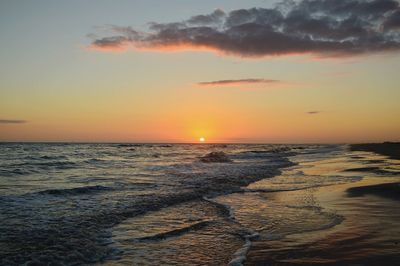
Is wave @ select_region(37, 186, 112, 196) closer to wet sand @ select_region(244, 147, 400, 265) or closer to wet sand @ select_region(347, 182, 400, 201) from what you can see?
wet sand @ select_region(244, 147, 400, 265)

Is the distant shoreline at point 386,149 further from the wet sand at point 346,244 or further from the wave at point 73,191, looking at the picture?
the wave at point 73,191

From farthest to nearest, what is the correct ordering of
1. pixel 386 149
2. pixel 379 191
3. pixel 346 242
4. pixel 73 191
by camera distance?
pixel 386 149 → pixel 73 191 → pixel 379 191 → pixel 346 242

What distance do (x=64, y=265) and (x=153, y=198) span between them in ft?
24.3

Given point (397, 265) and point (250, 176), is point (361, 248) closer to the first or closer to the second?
point (397, 265)

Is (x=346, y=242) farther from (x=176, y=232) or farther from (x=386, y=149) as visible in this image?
(x=386, y=149)

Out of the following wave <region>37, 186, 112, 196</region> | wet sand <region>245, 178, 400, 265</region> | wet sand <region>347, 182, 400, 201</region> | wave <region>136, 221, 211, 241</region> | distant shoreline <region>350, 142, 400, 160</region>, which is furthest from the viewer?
distant shoreline <region>350, 142, 400, 160</region>

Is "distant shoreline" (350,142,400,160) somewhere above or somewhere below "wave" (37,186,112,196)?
above

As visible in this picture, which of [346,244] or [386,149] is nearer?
[346,244]

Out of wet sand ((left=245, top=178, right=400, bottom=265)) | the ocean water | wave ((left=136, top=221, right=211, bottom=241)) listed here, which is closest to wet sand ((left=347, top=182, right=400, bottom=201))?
the ocean water

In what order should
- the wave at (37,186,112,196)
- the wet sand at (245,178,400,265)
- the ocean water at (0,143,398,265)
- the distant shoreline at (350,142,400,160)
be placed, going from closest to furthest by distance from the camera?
1. the wet sand at (245,178,400,265)
2. the ocean water at (0,143,398,265)
3. the wave at (37,186,112,196)
4. the distant shoreline at (350,142,400,160)

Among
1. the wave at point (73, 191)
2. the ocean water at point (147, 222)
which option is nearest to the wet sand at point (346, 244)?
the ocean water at point (147, 222)

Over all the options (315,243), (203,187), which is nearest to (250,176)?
(203,187)

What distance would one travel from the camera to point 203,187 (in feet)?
58.3

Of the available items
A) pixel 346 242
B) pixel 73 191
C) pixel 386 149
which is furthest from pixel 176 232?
pixel 386 149
